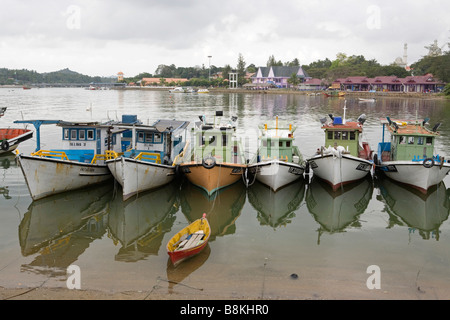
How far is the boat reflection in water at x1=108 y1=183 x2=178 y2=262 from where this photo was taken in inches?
625

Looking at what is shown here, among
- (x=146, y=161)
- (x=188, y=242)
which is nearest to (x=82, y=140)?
(x=146, y=161)

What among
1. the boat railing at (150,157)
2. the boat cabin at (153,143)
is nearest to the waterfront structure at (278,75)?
the boat cabin at (153,143)

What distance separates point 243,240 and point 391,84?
131953mm

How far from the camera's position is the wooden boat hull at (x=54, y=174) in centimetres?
1992

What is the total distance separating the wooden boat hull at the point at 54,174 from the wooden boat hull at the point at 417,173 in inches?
657

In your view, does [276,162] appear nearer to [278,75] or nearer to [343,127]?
[343,127]

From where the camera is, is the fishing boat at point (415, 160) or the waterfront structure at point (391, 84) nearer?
the fishing boat at point (415, 160)

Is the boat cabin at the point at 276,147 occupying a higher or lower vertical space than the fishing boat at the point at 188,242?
higher

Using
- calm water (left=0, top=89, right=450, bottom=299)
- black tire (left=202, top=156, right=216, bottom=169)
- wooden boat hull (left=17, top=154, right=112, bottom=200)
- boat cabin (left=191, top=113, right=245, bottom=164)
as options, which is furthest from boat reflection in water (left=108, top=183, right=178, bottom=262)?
boat cabin (left=191, top=113, right=245, bottom=164)

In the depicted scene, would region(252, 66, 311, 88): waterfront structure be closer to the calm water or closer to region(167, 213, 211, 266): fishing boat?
the calm water

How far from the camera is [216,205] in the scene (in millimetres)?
20938

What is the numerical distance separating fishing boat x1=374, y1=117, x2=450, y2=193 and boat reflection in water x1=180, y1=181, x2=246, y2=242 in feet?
29.5

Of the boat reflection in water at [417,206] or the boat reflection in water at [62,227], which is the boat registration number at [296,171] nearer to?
the boat reflection in water at [417,206]
